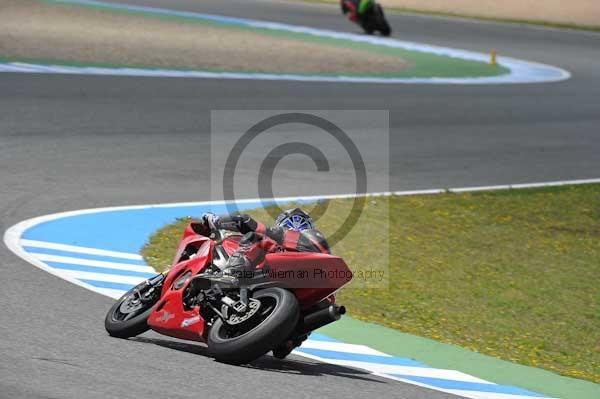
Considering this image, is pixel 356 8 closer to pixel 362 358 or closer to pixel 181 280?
pixel 362 358

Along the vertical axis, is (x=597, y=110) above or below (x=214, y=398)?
below

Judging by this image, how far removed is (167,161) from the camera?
16031 millimetres

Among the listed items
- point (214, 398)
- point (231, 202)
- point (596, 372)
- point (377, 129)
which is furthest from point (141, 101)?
point (214, 398)

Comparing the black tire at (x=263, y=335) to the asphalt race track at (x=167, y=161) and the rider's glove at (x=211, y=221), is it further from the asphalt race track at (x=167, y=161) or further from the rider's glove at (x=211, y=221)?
the rider's glove at (x=211, y=221)

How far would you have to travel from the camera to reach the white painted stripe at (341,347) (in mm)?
8188

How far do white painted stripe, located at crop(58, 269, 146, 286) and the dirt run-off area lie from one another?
13.7 metres

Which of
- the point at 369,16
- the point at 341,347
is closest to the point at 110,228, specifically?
the point at 341,347

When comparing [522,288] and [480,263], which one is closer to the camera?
[522,288]

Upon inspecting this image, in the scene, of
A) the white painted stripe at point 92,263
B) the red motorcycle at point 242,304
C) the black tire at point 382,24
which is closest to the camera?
the red motorcycle at point 242,304

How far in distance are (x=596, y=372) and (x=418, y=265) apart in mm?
3457

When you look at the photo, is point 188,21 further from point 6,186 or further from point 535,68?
point 6,186

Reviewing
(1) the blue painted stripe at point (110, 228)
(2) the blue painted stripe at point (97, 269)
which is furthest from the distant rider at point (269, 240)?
(1) the blue painted stripe at point (110, 228)

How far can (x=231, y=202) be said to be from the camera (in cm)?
1427

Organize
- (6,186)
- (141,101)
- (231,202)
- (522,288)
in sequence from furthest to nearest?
(141,101)
(231,202)
(6,186)
(522,288)
